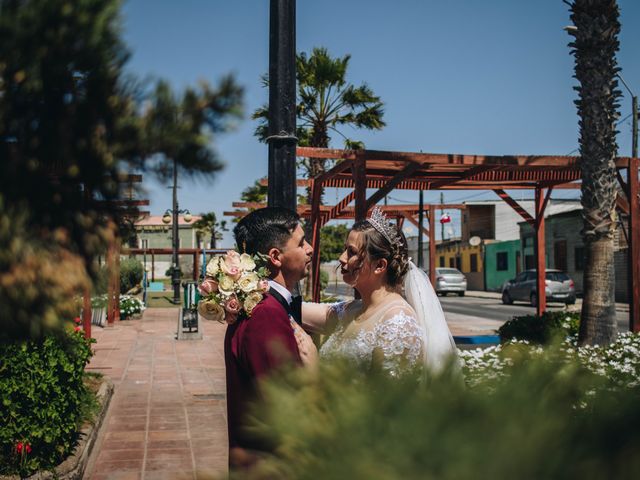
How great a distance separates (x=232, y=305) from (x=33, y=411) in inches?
116

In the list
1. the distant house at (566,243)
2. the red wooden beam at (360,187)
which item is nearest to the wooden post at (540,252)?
the red wooden beam at (360,187)

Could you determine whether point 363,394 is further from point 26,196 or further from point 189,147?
point 26,196

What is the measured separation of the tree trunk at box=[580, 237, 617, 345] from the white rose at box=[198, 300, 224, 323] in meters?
7.08

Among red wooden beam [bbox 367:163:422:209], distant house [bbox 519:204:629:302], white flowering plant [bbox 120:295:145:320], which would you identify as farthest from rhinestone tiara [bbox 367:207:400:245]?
distant house [bbox 519:204:629:302]

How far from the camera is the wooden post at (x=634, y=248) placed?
10531mm

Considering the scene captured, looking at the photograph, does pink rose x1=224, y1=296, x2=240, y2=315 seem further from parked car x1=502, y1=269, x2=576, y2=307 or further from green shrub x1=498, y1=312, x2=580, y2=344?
parked car x1=502, y1=269, x2=576, y2=307

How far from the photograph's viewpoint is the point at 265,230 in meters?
2.92

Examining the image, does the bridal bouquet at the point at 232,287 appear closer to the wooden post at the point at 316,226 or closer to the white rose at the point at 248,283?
the white rose at the point at 248,283

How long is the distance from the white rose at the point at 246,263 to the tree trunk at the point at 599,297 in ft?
23.1

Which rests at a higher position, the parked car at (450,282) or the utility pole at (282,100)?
the utility pole at (282,100)

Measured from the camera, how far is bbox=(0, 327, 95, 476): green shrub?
4691 millimetres

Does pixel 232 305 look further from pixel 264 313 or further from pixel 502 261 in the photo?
pixel 502 261

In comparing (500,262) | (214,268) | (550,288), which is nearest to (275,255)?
(214,268)

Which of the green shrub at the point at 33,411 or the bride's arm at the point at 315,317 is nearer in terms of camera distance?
the bride's arm at the point at 315,317
